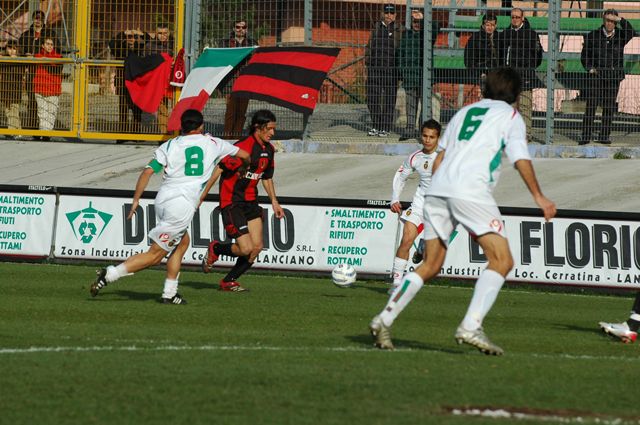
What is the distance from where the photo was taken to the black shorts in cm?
1479

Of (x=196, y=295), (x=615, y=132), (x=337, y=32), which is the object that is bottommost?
(x=196, y=295)

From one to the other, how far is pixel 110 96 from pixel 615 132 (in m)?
10.1

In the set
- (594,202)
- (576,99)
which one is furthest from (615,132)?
(594,202)

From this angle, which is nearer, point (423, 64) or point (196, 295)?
point (196, 295)

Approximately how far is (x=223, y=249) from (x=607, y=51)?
355 inches

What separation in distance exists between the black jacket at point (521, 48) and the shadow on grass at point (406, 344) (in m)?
12.1

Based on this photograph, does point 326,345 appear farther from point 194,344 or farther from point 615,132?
point 615,132

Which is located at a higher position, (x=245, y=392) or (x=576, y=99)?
(x=576, y=99)

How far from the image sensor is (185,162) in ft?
41.3

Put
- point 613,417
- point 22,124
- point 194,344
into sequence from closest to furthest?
point 613,417, point 194,344, point 22,124

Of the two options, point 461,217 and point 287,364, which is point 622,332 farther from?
point 287,364

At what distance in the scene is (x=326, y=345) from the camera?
9.62 meters

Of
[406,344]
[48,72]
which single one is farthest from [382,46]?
[406,344]

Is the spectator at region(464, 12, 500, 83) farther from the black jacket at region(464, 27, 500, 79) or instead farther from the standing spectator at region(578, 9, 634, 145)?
the standing spectator at region(578, 9, 634, 145)
